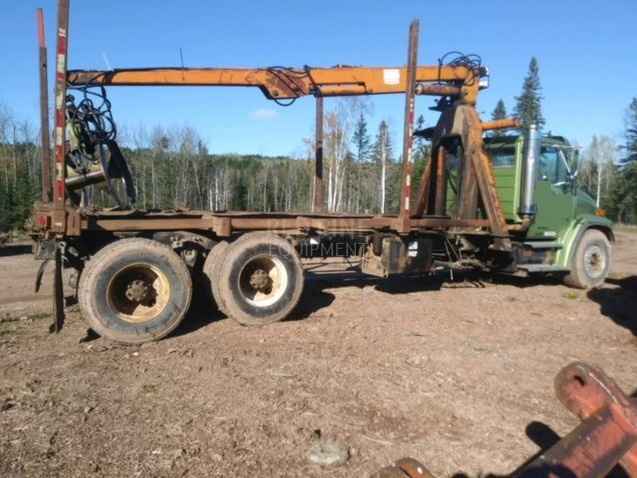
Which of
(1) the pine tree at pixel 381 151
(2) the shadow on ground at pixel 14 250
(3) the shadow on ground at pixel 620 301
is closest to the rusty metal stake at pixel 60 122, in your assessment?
(3) the shadow on ground at pixel 620 301

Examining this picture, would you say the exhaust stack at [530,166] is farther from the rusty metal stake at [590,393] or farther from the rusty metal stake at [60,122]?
the rusty metal stake at [590,393]

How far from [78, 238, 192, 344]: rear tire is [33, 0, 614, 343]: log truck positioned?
1 cm

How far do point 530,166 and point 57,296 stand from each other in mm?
7859

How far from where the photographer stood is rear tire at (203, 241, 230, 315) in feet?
21.3

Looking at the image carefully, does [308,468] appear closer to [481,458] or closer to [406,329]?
[481,458]

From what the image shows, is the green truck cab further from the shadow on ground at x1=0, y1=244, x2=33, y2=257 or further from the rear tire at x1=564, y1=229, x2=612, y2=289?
the shadow on ground at x1=0, y1=244, x2=33, y2=257

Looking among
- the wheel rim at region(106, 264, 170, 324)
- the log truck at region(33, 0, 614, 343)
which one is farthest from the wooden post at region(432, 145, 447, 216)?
the wheel rim at region(106, 264, 170, 324)

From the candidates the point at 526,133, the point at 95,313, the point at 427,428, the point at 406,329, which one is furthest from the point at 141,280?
the point at 526,133

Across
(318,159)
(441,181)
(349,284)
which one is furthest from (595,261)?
(318,159)

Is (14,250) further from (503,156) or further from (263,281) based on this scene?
(503,156)

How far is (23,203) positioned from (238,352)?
1974cm

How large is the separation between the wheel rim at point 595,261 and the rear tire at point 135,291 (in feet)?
25.9

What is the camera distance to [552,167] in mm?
9758

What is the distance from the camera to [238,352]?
559 centimetres
